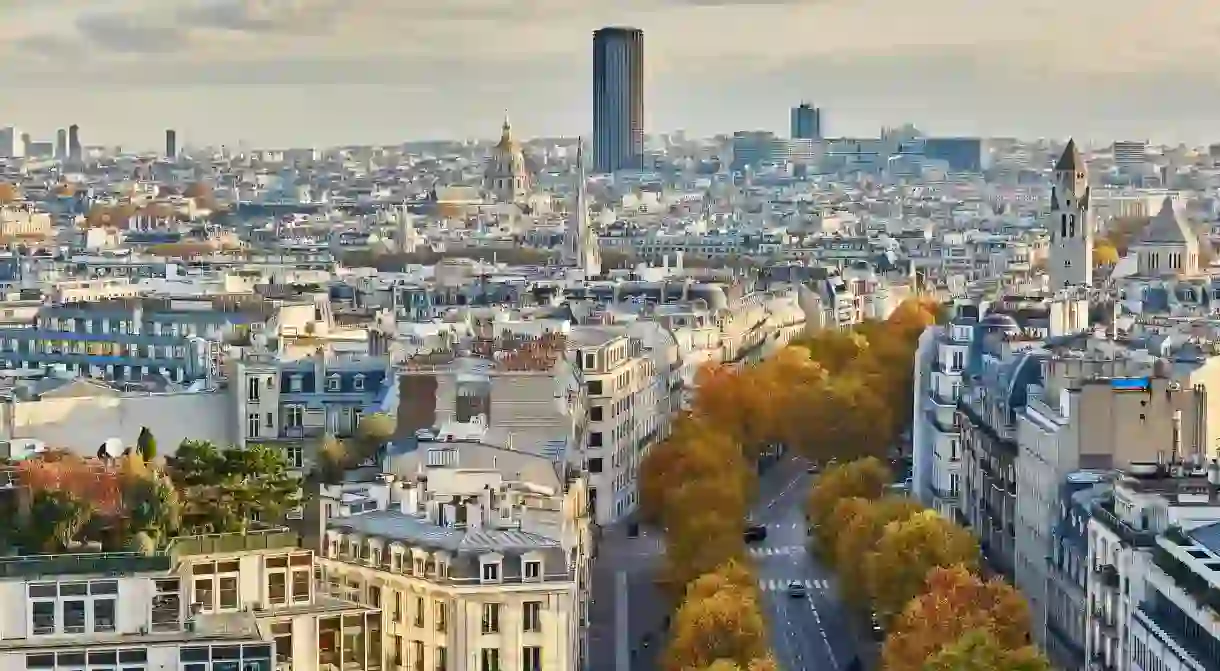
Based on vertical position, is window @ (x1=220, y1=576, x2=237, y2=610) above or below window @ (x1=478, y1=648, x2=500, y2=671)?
above

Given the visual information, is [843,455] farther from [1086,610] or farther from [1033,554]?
[1086,610]

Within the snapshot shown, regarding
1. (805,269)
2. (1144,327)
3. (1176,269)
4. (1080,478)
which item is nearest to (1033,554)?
(1080,478)

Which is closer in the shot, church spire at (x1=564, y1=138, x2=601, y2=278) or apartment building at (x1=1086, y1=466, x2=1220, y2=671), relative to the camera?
apartment building at (x1=1086, y1=466, x2=1220, y2=671)

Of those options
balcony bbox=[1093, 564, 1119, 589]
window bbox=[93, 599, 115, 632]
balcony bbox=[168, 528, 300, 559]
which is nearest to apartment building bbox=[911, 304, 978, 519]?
balcony bbox=[1093, 564, 1119, 589]

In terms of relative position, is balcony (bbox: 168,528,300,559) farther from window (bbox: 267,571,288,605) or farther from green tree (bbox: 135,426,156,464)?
green tree (bbox: 135,426,156,464)

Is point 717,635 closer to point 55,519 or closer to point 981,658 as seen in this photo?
point 981,658

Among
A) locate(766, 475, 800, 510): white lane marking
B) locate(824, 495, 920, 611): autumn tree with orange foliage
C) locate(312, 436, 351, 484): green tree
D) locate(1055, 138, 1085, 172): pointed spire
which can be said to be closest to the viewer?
locate(824, 495, 920, 611): autumn tree with orange foliage

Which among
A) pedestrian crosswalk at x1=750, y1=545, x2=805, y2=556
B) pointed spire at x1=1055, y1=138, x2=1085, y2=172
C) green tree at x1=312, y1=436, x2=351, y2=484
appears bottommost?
pedestrian crosswalk at x1=750, y1=545, x2=805, y2=556
